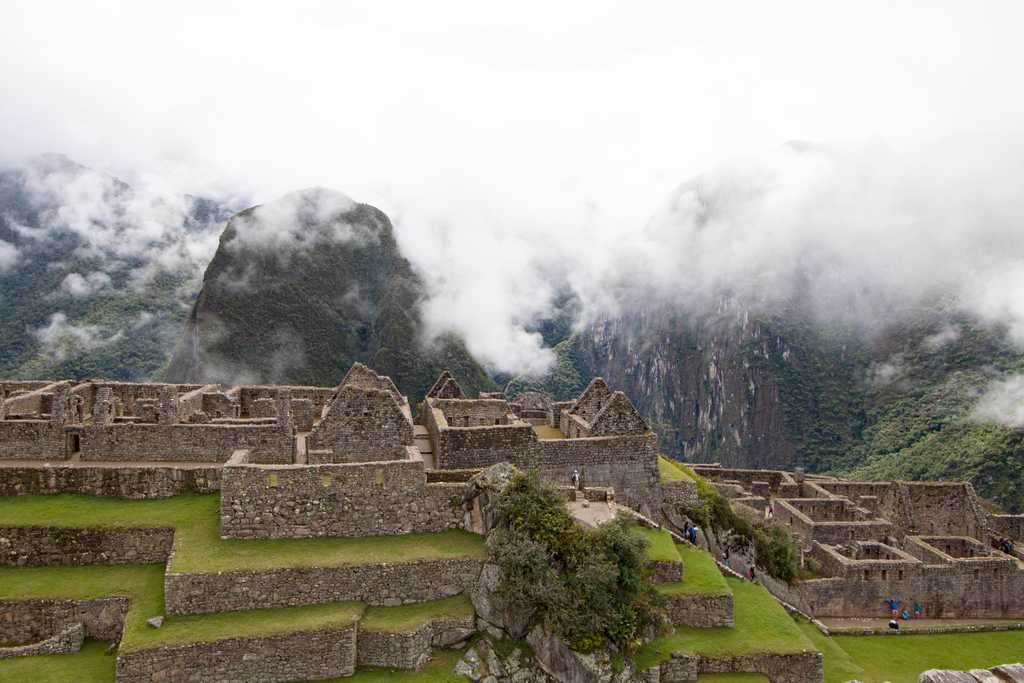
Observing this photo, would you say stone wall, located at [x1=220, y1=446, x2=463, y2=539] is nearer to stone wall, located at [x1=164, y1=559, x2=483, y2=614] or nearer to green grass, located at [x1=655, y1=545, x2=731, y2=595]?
stone wall, located at [x1=164, y1=559, x2=483, y2=614]

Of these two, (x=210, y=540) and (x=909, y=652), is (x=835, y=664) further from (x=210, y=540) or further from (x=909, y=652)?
(x=210, y=540)

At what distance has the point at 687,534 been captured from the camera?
720 inches

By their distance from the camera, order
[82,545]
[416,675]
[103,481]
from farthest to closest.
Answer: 1. [103,481]
2. [82,545]
3. [416,675]

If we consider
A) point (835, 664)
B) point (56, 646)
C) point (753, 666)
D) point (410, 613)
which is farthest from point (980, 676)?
point (56, 646)

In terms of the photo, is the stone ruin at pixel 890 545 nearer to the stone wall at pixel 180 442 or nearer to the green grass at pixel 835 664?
the green grass at pixel 835 664

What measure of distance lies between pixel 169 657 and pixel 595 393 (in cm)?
1435

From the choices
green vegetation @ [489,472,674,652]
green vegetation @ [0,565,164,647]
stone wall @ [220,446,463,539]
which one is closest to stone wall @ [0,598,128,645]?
green vegetation @ [0,565,164,647]

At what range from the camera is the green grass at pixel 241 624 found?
10.4m

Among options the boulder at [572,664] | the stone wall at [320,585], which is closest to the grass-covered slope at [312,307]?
the stone wall at [320,585]

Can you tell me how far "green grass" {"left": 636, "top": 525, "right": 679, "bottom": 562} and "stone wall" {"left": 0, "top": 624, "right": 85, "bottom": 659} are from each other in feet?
33.6

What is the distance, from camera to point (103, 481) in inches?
547

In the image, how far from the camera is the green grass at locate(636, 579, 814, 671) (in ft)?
41.2

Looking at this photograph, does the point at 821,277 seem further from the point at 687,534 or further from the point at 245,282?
the point at 687,534

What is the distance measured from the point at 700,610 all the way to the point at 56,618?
39.3ft
